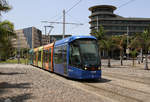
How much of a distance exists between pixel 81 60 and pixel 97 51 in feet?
4.15

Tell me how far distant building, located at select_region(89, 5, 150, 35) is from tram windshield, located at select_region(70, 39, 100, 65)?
3550 inches

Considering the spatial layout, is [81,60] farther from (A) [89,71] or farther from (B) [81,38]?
(B) [81,38]

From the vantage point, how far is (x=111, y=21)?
346ft

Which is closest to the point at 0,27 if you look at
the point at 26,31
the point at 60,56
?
the point at 60,56

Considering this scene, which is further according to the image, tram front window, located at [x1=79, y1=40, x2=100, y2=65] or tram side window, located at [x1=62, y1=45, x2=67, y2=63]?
tram side window, located at [x1=62, y1=45, x2=67, y2=63]

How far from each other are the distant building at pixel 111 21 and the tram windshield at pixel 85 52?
90.2m

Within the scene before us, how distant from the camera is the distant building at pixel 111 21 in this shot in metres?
104

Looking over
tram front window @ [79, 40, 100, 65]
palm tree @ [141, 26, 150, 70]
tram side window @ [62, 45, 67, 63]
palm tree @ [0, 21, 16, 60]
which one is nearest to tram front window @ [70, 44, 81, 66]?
tram front window @ [79, 40, 100, 65]

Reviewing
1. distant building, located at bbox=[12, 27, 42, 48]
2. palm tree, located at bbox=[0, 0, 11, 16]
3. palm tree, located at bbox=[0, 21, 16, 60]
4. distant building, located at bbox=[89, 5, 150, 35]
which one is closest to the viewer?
palm tree, located at bbox=[0, 0, 11, 16]

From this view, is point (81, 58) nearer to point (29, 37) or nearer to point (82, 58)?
point (82, 58)

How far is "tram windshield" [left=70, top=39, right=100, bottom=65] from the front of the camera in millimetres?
12854

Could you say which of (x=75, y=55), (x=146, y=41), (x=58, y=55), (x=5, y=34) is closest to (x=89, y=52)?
(x=75, y=55)

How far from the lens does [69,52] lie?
1398 cm

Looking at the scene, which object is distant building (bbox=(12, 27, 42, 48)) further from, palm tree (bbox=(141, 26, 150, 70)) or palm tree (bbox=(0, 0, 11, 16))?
palm tree (bbox=(0, 0, 11, 16))
